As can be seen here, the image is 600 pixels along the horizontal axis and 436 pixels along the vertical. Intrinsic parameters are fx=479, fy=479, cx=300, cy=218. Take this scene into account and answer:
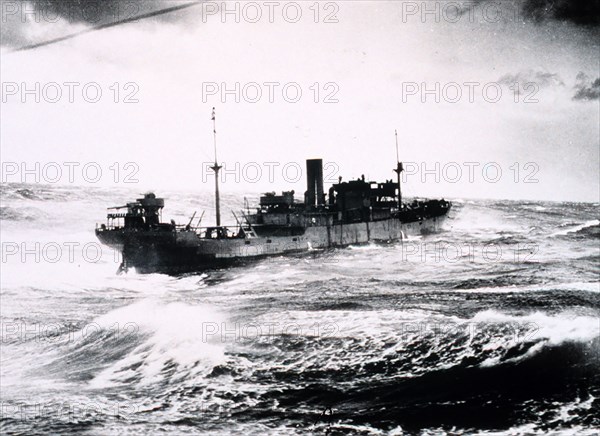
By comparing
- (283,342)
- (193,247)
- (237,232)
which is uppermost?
(237,232)

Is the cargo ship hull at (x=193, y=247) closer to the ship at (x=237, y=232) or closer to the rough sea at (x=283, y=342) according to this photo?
the ship at (x=237, y=232)

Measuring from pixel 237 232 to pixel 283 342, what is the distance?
10.6 feet

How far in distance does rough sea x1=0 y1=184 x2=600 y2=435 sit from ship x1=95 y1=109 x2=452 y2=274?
0.69 ft

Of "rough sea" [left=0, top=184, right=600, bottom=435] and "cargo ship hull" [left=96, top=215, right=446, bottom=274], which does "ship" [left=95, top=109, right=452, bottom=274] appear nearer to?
"cargo ship hull" [left=96, top=215, right=446, bottom=274]

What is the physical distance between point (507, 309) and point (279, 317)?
1.64m

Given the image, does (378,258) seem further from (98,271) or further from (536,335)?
(98,271)

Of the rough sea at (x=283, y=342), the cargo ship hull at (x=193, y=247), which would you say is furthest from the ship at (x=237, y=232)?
the rough sea at (x=283, y=342)

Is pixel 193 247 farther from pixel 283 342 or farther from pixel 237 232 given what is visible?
pixel 283 342

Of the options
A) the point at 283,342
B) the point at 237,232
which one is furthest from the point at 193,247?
the point at 283,342

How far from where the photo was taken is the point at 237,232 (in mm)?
6133

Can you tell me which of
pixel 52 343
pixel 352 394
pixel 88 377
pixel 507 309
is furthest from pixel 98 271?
pixel 507 309

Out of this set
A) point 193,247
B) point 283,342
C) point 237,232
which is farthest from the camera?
point 237,232

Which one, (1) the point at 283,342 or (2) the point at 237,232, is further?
Answer: (2) the point at 237,232

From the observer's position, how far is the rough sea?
2.55 meters
